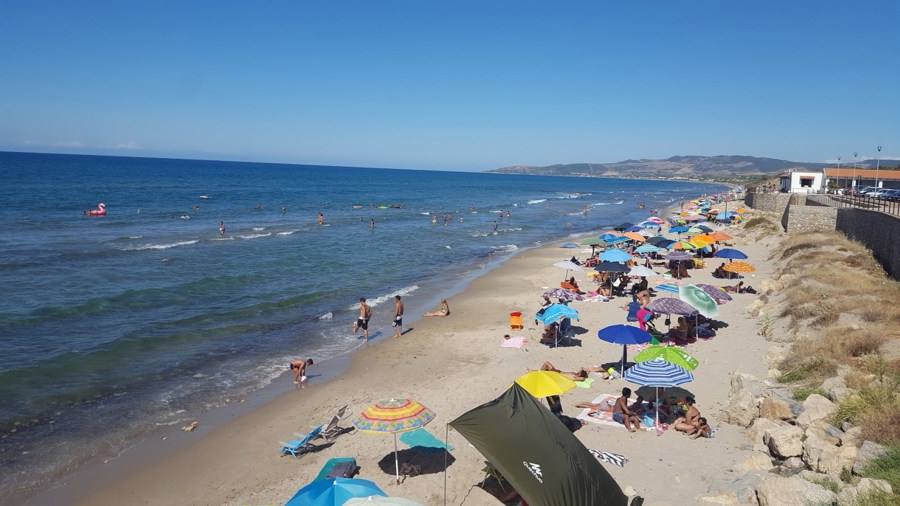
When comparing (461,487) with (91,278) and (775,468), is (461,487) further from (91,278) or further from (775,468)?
(91,278)

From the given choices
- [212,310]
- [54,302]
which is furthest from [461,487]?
[54,302]

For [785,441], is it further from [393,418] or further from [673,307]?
[673,307]

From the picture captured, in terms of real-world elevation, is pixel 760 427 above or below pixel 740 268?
below

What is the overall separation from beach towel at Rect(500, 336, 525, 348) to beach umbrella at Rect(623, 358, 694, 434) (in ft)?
18.8

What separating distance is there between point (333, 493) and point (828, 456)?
6.43 meters

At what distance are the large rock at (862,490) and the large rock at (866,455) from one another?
648 millimetres

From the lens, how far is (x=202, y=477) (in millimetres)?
9852

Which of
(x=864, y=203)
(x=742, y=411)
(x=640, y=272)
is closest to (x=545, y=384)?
(x=742, y=411)

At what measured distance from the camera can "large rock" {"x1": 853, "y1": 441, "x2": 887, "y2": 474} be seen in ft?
22.7

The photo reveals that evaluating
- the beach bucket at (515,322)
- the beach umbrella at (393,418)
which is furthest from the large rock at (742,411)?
the beach bucket at (515,322)

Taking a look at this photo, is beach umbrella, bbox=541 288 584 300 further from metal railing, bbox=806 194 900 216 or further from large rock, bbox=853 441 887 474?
metal railing, bbox=806 194 900 216

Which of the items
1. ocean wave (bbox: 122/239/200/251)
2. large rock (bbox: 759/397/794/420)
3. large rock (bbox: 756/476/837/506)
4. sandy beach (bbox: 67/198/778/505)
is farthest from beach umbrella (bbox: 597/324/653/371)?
ocean wave (bbox: 122/239/200/251)

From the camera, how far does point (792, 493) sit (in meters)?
6.56

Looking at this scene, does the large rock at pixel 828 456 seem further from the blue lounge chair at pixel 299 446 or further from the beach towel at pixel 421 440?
the blue lounge chair at pixel 299 446
